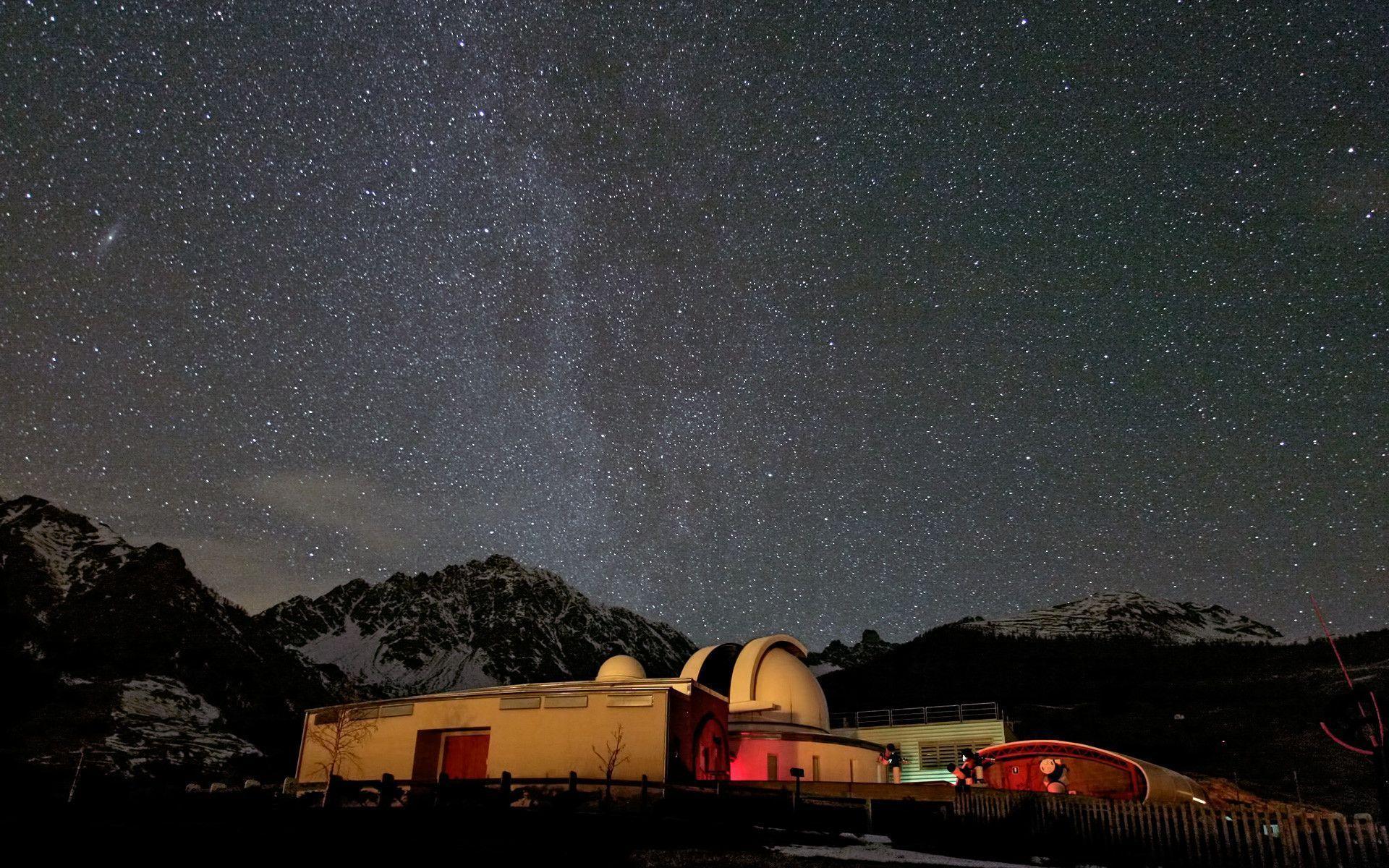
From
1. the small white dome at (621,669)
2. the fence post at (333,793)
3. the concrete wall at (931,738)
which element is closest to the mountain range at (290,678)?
the concrete wall at (931,738)

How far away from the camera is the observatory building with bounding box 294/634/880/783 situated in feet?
75.8

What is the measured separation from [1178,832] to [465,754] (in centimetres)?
1917

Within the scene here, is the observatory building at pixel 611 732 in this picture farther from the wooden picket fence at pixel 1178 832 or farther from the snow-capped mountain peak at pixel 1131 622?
the snow-capped mountain peak at pixel 1131 622

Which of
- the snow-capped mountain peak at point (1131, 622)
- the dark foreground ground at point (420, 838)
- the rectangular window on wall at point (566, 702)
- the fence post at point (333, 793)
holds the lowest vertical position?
the dark foreground ground at point (420, 838)

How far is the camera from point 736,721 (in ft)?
98.0

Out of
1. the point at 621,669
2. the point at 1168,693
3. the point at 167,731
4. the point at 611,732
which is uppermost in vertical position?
the point at 1168,693

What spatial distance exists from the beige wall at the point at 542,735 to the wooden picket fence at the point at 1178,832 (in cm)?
889

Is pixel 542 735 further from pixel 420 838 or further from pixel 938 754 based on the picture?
pixel 938 754

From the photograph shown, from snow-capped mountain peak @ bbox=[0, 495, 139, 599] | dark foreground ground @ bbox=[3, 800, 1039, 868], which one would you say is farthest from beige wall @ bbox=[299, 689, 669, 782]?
snow-capped mountain peak @ bbox=[0, 495, 139, 599]

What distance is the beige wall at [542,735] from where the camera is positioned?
74.7 feet

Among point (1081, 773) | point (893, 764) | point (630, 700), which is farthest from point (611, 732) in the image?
point (893, 764)

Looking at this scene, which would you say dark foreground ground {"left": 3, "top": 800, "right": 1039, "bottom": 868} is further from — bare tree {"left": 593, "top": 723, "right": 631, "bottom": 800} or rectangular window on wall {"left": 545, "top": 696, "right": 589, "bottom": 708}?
rectangular window on wall {"left": 545, "top": 696, "right": 589, "bottom": 708}

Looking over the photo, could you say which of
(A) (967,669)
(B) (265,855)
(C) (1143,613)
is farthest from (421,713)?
(C) (1143,613)

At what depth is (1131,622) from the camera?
515ft
